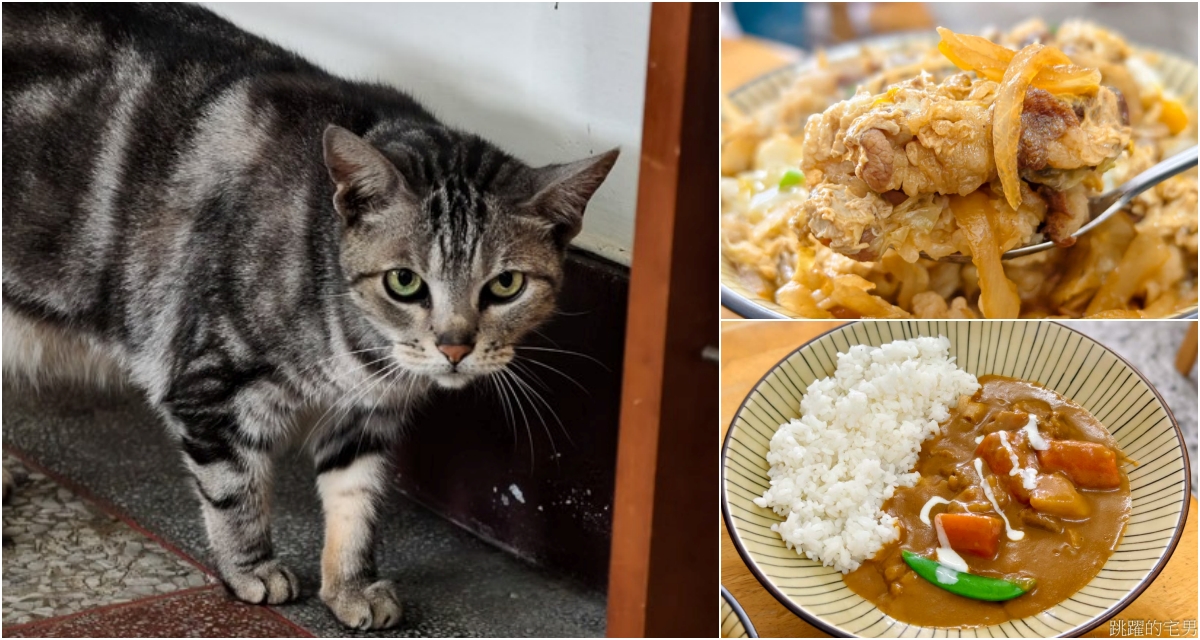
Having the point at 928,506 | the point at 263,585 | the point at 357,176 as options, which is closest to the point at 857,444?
the point at 928,506

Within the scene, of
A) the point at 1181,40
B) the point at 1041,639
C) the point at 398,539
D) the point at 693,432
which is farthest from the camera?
the point at 398,539

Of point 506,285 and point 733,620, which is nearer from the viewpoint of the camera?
point 733,620

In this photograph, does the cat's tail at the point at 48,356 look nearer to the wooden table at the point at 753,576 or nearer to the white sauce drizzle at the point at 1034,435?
the wooden table at the point at 753,576

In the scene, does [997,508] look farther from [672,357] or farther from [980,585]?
[672,357]

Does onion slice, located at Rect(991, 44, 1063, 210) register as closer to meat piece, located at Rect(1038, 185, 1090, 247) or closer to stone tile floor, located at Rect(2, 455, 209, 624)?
meat piece, located at Rect(1038, 185, 1090, 247)

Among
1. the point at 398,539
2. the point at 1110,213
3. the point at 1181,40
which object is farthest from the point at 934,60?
the point at 398,539

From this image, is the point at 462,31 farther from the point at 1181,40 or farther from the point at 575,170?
the point at 1181,40
